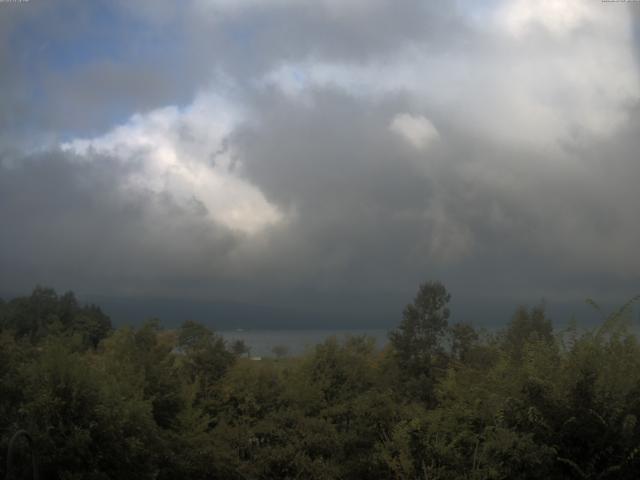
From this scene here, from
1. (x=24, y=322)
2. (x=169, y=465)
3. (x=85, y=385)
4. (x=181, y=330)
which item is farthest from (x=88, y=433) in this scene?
(x=24, y=322)

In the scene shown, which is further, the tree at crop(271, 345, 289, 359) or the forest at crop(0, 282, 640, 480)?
the tree at crop(271, 345, 289, 359)

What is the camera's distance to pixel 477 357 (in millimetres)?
18047

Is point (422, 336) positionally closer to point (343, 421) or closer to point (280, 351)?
point (280, 351)

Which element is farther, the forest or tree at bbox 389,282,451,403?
tree at bbox 389,282,451,403

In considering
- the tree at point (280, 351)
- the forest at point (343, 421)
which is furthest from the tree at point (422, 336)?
the forest at point (343, 421)

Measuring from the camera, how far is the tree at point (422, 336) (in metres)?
21.5

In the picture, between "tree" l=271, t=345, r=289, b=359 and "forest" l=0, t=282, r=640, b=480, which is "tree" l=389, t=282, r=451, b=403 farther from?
"forest" l=0, t=282, r=640, b=480

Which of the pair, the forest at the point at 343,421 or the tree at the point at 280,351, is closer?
the forest at the point at 343,421

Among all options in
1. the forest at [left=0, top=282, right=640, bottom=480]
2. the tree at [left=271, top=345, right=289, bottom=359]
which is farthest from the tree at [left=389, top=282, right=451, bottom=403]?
the forest at [left=0, top=282, right=640, bottom=480]

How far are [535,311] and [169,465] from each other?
52.3ft

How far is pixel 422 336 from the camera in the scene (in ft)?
76.1

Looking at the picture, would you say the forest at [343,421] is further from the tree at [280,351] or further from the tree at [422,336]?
the tree at [422,336]

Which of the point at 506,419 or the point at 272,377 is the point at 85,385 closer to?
the point at 506,419

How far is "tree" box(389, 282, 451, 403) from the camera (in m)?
21.5
